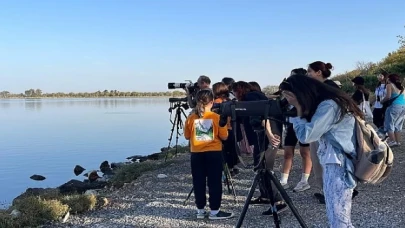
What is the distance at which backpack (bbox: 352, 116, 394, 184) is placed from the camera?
8.91ft

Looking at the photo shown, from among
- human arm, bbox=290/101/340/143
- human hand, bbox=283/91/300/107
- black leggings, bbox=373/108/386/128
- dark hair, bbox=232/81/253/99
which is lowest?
black leggings, bbox=373/108/386/128

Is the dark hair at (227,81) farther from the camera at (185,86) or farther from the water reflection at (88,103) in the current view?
the water reflection at (88,103)

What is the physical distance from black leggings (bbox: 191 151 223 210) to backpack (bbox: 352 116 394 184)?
205 centimetres

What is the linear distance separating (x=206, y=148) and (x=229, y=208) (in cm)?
101

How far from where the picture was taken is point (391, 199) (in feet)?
16.8

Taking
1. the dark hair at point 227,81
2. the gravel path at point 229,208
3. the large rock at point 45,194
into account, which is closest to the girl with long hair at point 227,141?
the gravel path at point 229,208

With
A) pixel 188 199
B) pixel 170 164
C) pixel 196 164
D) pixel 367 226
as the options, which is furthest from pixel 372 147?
pixel 170 164

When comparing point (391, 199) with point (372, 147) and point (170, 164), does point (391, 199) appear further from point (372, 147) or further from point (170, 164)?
point (170, 164)

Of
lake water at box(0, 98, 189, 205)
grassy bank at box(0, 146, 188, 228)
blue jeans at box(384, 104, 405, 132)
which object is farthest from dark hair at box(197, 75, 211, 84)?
lake water at box(0, 98, 189, 205)

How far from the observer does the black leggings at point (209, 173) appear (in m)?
4.66

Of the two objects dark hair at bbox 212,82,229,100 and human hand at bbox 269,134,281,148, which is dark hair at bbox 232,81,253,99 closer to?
dark hair at bbox 212,82,229,100

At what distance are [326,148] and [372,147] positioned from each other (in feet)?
1.00

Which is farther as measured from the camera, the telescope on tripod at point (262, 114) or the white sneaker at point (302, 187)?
the white sneaker at point (302, 187)

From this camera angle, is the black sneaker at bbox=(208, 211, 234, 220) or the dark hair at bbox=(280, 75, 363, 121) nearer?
the dark hair at bbox=(280, 75, 363, 121)
